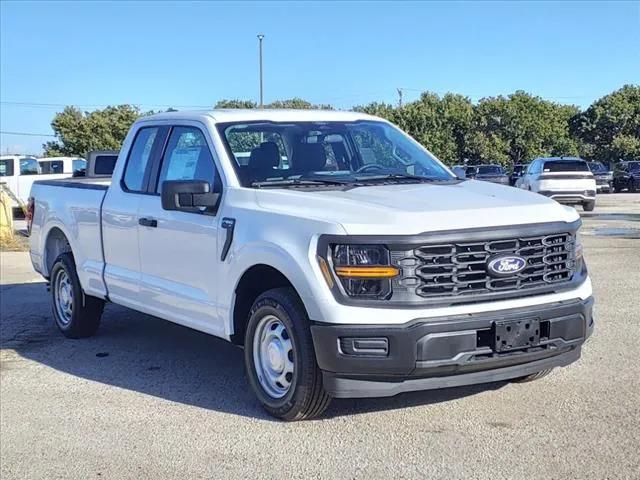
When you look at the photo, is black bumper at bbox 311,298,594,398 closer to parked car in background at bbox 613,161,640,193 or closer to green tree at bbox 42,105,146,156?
parked car in background at bbox 613,161,640,193

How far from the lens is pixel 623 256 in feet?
39.9

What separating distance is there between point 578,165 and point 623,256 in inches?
426

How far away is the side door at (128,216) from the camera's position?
644 cm

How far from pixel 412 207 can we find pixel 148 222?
241cm

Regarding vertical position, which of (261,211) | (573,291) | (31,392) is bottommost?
(31,392)

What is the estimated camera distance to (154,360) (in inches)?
268

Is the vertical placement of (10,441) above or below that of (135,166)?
below

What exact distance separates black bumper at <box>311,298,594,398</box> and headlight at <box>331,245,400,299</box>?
0.21 meters

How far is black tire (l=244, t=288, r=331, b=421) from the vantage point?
4.66 meters

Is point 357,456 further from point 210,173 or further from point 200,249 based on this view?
point 210,173

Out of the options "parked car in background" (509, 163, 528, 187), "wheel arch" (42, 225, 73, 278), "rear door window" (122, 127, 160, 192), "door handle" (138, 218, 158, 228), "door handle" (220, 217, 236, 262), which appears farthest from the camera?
"parked car in background" (509, 163, 528, 187)

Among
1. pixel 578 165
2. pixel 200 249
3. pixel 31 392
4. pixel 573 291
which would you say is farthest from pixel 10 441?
pixel 578 165

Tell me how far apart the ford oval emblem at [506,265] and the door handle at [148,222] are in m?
2.71

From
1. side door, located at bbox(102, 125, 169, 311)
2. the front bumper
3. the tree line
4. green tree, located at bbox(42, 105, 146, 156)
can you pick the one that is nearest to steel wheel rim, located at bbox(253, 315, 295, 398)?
side door, located at bbox(102, 125, 169, 311)
